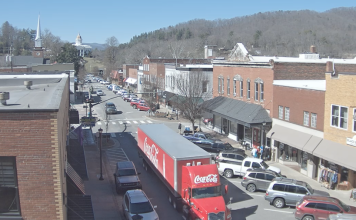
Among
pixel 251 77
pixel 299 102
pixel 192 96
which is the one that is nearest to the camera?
pixel 299 102

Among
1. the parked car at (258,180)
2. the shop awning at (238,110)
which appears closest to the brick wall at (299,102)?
the shop awning at (238,110)

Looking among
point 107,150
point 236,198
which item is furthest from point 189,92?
point 236,198

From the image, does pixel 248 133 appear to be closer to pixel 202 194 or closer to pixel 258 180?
pixel 258 180

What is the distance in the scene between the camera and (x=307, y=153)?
28.2 meters

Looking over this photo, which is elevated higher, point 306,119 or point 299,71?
point 299,71

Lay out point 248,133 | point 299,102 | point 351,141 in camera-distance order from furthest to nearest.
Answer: point 248,133
point 299,102
point 351,141

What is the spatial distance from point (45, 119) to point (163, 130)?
709 inches

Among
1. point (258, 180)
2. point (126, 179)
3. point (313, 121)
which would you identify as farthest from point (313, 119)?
point (126, 179)

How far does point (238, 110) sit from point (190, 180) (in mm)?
20998

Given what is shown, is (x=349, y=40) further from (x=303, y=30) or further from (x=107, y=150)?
(x=107, y=150)

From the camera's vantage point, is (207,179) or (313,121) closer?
(207,179)

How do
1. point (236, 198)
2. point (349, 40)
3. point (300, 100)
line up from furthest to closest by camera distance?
point (349, 40), point (300, 100), point (236, 198)

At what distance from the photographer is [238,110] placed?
124 ft

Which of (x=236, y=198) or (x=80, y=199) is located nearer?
(x=80, y=199)
